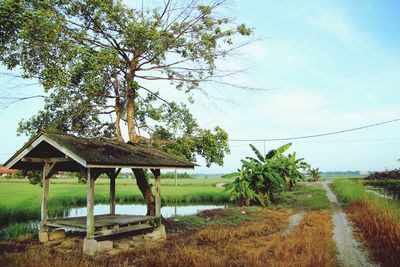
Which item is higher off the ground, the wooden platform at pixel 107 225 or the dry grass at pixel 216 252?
the wooden platform at pixel 107 225

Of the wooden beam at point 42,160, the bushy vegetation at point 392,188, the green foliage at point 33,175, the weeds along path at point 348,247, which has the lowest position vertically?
the weeds along path at point 348,247

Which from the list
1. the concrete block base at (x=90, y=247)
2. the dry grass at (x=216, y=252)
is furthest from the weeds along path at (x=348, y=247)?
the concrete block base at (x=90, y=247)

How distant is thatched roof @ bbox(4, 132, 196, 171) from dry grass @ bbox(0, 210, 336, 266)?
93.8 inches

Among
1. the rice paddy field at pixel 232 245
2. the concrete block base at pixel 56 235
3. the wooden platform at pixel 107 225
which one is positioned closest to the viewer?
the rice paddy field at pixel 232 245

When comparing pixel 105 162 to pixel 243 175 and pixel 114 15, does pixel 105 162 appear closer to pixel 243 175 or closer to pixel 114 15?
pixel 114 15

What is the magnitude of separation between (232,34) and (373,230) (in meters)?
8.82

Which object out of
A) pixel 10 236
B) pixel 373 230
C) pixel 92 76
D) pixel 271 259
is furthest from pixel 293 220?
pixel 10 236

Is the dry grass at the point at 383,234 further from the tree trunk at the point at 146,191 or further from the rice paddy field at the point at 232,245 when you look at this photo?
the tree trunk at the point at 146,191

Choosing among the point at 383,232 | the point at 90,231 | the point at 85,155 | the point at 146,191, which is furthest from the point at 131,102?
the point at 383,232

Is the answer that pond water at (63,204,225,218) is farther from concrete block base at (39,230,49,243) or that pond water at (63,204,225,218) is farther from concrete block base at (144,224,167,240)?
concrete block base at (39,230,49,243)

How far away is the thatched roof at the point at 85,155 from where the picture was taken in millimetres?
8836

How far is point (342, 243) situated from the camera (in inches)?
372

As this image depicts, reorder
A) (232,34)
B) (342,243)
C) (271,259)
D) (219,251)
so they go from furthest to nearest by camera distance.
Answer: (232,34), (342,243), (219,251), (271,259)

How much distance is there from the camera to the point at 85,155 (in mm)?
8703
